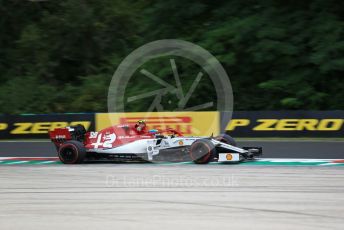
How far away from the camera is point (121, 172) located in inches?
535

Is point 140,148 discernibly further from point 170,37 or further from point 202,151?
point 170,37

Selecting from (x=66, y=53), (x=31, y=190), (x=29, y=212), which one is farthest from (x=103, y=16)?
(x=29, y=212)

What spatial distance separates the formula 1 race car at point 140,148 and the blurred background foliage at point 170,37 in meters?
11.4

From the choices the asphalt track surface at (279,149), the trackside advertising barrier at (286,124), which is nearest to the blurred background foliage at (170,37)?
the trackside advertising barrier at (286,124)

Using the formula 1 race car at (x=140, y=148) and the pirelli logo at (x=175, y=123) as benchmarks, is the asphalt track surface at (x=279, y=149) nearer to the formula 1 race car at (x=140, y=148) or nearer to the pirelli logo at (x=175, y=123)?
the formula 1 race car at (x=140, y=148)

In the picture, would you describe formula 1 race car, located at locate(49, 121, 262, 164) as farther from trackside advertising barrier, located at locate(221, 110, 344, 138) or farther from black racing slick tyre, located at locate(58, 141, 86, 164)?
trackside advertising barrier, located at locate(221, 110, 344, 138)

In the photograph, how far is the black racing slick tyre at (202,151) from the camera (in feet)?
47.6

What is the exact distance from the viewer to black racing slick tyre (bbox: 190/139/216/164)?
1452 centimetres

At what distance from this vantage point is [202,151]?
14.6m

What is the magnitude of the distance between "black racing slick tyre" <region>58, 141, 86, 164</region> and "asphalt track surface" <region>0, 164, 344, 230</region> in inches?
40.7

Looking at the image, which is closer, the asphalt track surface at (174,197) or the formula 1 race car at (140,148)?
the asphalt track surface at (174,197)

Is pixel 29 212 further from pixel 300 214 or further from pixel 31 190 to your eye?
pixel 300 214

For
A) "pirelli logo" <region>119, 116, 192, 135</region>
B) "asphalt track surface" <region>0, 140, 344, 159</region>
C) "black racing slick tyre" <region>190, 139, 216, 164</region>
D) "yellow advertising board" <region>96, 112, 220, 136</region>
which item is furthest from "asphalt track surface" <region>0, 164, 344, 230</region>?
"pirelli logo" <region>119, 116, 192, 135</region>

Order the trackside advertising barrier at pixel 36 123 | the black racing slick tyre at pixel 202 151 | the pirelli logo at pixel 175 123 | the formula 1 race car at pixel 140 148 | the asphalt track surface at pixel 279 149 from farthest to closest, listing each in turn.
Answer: the trackside advertising barrier at pixel 36 123 → the pirelli logo at pixel 175 123 → the asphalt track surface at pixel 279 149 → the formula 1 race car at pixel 140 148 → the black racing slick tyre at pixel 202 151
